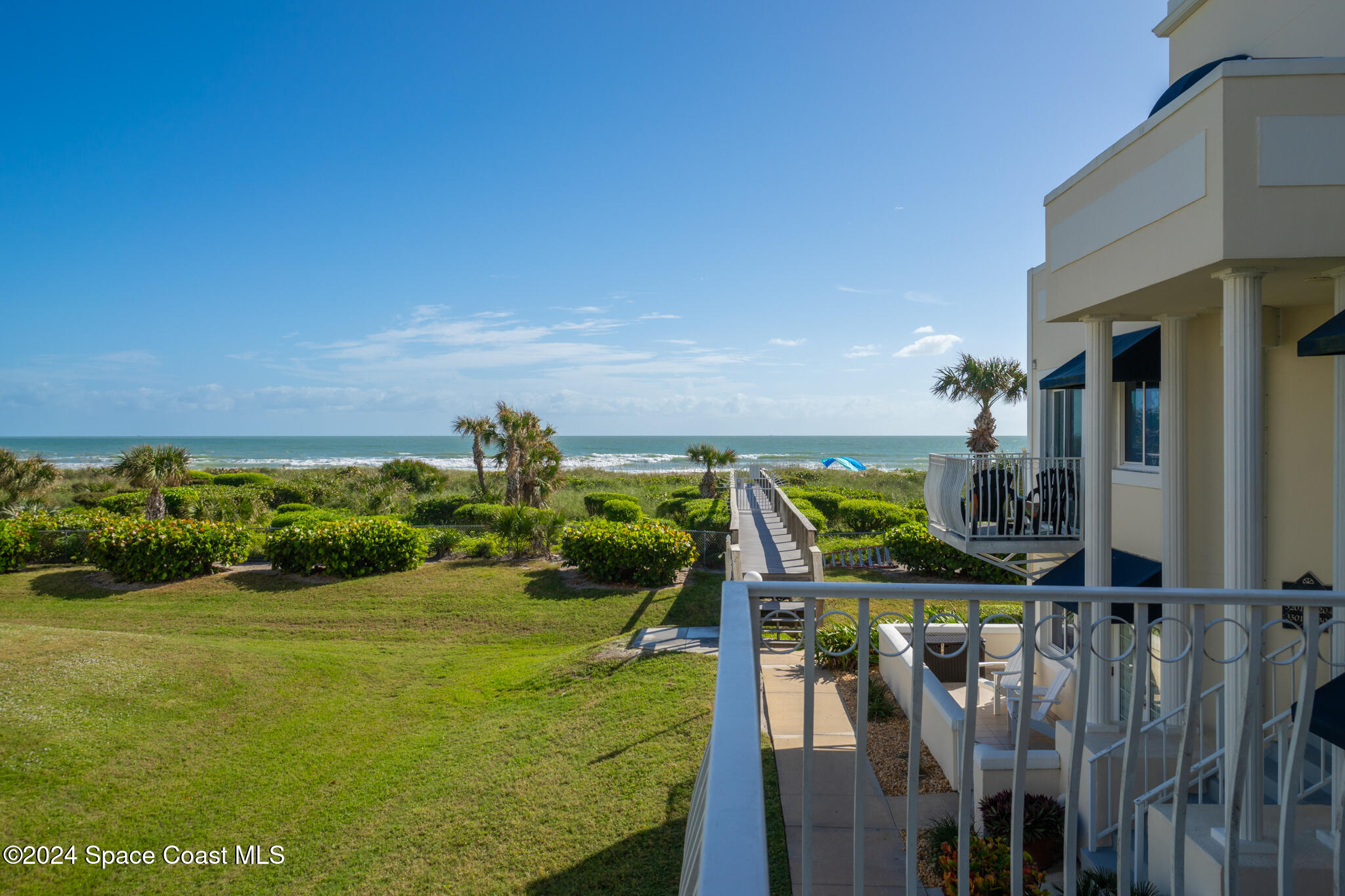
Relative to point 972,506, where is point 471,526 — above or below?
below

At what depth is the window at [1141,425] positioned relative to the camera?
7074 millimetres

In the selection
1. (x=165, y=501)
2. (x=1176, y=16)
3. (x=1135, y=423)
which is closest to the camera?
(x=1176, y=16)

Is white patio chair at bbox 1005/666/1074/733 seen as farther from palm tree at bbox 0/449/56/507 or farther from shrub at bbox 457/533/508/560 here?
palm tree at bbox 0/449/56/507

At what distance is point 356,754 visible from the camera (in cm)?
743

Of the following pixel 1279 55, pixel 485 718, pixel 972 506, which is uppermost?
pixel 1279 55

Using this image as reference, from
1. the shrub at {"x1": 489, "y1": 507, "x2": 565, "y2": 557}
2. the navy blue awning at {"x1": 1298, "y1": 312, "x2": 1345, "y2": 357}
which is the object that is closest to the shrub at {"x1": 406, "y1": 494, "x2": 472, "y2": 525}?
the shrub at {"x1": 489, "y1": 507, "x2": 565, "y2": 557}

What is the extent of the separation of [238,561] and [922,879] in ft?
52.2

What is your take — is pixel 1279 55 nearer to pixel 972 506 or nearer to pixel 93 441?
pixel 972 506

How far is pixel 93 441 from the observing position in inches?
4343

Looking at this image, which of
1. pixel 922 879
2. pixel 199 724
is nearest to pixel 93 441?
pixel 199 724

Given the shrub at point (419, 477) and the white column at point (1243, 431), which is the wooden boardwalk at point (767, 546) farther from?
the shrub at point (419, 477)

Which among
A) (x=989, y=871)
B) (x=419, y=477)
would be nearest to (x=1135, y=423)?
(x=989, y=871)

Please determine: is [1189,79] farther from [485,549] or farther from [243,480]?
[243,480]

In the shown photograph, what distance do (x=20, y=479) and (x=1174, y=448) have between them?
32.2m
